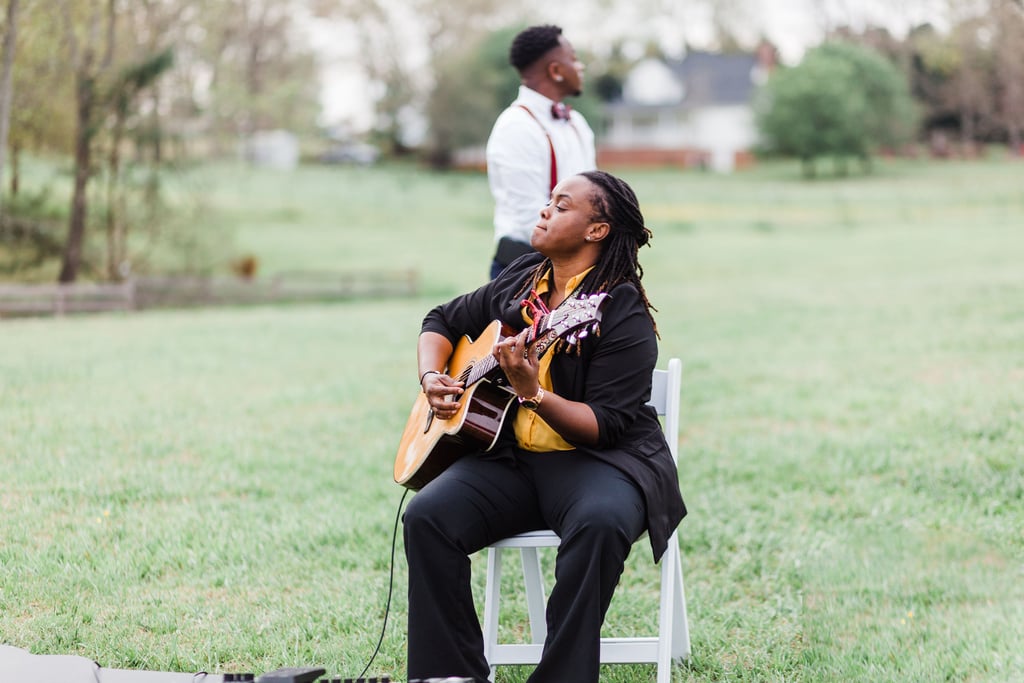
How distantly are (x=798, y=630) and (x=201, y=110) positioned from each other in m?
21.9

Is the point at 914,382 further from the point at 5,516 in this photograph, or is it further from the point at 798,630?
the point at 5,516

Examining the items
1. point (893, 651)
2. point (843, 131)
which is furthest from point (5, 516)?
point (843, 131)

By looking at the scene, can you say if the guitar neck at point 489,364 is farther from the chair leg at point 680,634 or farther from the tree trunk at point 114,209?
the tree trunk at point 114,209

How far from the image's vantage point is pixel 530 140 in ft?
18.4

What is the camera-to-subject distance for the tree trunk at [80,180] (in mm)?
21344

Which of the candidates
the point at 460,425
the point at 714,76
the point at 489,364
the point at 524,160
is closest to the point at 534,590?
the point at 460,425

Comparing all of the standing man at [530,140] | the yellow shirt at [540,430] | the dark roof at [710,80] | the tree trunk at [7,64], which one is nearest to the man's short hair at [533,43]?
the standing man at [530,140]

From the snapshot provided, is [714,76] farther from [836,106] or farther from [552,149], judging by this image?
[552,149]

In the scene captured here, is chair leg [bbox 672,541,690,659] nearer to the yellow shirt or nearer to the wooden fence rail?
the yellow shirt

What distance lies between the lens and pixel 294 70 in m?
42.5

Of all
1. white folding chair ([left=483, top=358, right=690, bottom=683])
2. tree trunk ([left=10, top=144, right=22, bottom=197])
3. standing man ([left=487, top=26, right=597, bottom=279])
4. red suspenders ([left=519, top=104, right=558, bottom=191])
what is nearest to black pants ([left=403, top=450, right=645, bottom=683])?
white folding chair ([left=483, top=358, right=690, bottom=683])

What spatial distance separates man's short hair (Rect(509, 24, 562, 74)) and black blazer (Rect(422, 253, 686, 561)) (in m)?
2.22

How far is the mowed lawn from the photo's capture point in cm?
426

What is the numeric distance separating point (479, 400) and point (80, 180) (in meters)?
20.3
